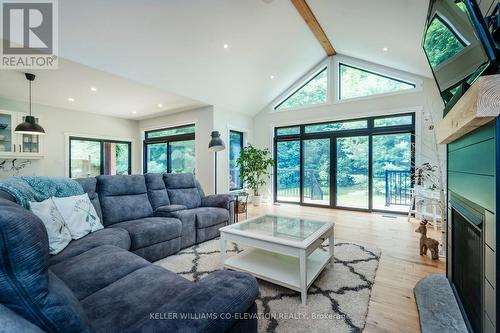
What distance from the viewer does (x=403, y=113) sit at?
4613mm

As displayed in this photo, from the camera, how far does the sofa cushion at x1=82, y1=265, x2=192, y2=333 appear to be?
3.05ft

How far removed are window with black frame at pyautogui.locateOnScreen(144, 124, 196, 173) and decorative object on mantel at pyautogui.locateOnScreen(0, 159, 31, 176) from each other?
2.68m

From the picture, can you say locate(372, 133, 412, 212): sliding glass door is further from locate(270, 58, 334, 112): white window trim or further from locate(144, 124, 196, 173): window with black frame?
locate(144, 124, 196, 173): window with black frame

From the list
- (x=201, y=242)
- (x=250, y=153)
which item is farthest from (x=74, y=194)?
(x=250, y=153)

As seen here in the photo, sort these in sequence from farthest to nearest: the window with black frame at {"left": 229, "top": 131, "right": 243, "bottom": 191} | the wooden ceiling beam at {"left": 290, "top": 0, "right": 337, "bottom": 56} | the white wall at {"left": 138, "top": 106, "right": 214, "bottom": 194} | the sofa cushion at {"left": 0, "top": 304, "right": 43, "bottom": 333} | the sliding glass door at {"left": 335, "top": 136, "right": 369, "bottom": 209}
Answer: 1. the window with black frame at {"left": 229, "top": 131, "right": 243, "bottom": 191}
2. the white wall at {"left": 138, "top": 106, "right": 214, "bottom": 194}
3. the sliding glass door at {"left": 335, "top": 136, "right": 369, "bottom": 209}
4. the wooden ceiling beam at {"left": 290, "top": 0, "right": 337, "bottom": 56}
5. the sofa cushion at {"left": 0, "top": 304, "right": 43, "bottom": 333}

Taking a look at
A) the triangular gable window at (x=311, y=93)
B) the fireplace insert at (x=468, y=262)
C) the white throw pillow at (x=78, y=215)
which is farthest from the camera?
the triangular gable window at (x=311, y=93)

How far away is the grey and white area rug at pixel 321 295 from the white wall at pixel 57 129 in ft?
13.6

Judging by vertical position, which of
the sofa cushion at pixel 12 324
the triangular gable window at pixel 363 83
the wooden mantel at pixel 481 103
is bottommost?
the sofa cushion at pixel 12 324

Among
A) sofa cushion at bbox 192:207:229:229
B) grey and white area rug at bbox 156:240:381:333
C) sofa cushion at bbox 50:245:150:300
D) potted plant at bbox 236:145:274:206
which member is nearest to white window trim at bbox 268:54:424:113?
potted plant at bbox 236:145:274:206

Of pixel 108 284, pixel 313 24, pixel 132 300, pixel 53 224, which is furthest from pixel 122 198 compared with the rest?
pixel 313 24

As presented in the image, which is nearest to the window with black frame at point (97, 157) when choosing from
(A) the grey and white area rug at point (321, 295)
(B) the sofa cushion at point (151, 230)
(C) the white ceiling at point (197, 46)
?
(C) the white ceiling at point (197, 46)

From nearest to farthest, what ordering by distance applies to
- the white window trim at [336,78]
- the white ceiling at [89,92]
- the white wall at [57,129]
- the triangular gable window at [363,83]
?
1. the white ceiling at [89,92]
2. the white wall at [57,129]
3. the white window trim at [336,78]
4. the triangular gable window at [363,83]

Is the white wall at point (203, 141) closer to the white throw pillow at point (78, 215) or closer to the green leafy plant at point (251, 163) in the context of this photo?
the green leafy plant at point (251, 163)

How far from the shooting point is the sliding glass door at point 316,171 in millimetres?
5516
